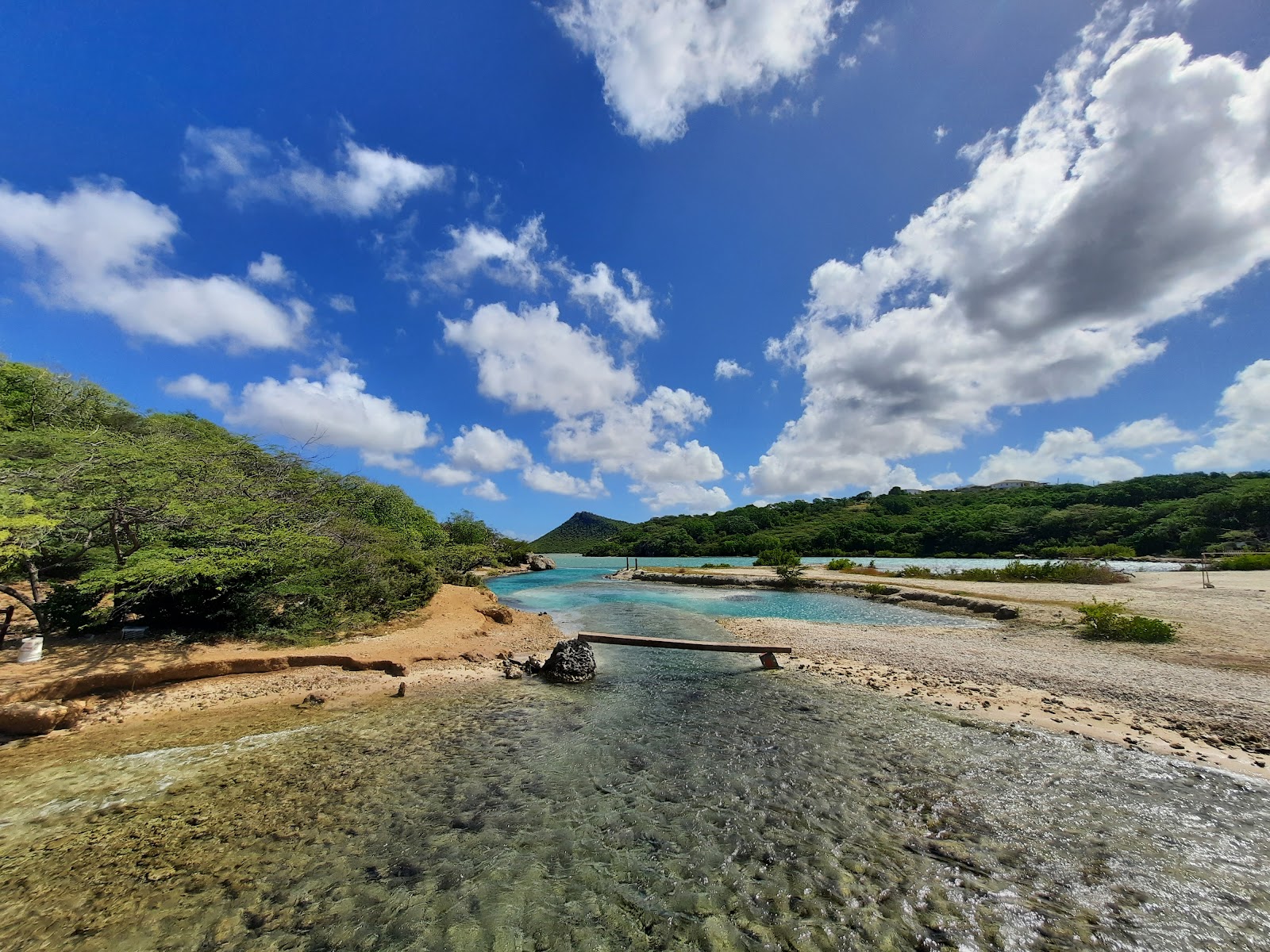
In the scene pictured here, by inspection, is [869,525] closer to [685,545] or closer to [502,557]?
[685,545]

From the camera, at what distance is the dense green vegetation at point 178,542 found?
979 cm

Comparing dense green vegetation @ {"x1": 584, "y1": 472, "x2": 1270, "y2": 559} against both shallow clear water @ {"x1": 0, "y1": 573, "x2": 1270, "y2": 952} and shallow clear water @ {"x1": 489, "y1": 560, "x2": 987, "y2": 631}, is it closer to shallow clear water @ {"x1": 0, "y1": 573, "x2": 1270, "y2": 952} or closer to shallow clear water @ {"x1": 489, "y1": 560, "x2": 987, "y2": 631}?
shallow clear water @ {"x1": 489, "y1": 560, "x2": 987, "y2": 631}

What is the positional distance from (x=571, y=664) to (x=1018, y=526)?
79703 millimetres

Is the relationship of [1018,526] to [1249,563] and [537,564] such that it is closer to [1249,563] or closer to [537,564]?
[1249,563]

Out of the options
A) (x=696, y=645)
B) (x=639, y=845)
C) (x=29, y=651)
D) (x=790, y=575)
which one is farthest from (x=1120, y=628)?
(x=29, y=651)

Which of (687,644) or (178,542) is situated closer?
(178,542)

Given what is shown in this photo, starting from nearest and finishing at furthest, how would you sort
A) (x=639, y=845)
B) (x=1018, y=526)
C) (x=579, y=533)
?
(x=639, y=845), (x=1018, y=526), (x=579, y=533)

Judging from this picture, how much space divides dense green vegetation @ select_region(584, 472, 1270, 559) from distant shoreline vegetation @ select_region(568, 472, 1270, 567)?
141mm

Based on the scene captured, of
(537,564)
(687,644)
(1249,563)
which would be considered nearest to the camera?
(687,644)

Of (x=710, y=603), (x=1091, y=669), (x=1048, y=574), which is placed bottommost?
(x=710, y=603)

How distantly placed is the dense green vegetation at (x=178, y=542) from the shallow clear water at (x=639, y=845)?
5.91 m

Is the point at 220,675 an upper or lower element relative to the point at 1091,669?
upper

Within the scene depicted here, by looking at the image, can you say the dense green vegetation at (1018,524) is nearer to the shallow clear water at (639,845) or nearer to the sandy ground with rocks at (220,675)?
the shallow clear water at (639,845)

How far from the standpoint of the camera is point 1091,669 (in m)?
10.4
